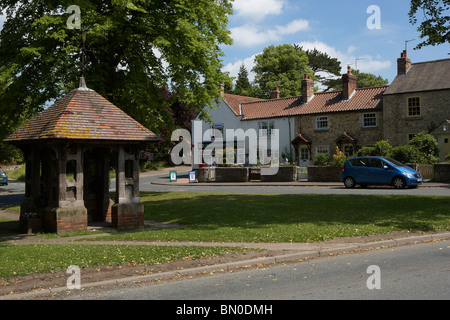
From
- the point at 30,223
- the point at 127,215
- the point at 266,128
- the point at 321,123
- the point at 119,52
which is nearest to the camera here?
the point at 30,223

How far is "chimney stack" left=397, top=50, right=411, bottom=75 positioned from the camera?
1676 inches

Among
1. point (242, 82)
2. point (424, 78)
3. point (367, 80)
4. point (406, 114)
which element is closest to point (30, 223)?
point (406, 114)

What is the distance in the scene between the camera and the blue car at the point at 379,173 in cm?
2581

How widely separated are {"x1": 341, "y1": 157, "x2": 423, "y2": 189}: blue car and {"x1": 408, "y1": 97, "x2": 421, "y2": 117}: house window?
15488 millimetres

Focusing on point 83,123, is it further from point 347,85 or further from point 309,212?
point 347,85

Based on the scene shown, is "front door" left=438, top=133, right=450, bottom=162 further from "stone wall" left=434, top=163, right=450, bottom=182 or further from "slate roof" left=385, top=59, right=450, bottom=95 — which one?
"stone wall" left=434, top=163, right=450, bottom=182

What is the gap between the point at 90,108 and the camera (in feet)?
50.1

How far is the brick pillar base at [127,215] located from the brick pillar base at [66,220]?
102cm

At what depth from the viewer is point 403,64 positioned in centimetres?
4281

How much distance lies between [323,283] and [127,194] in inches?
371

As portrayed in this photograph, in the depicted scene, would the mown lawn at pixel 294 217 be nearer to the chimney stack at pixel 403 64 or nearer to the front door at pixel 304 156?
the front door at pixel 304 156

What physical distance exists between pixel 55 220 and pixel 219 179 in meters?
26.3
